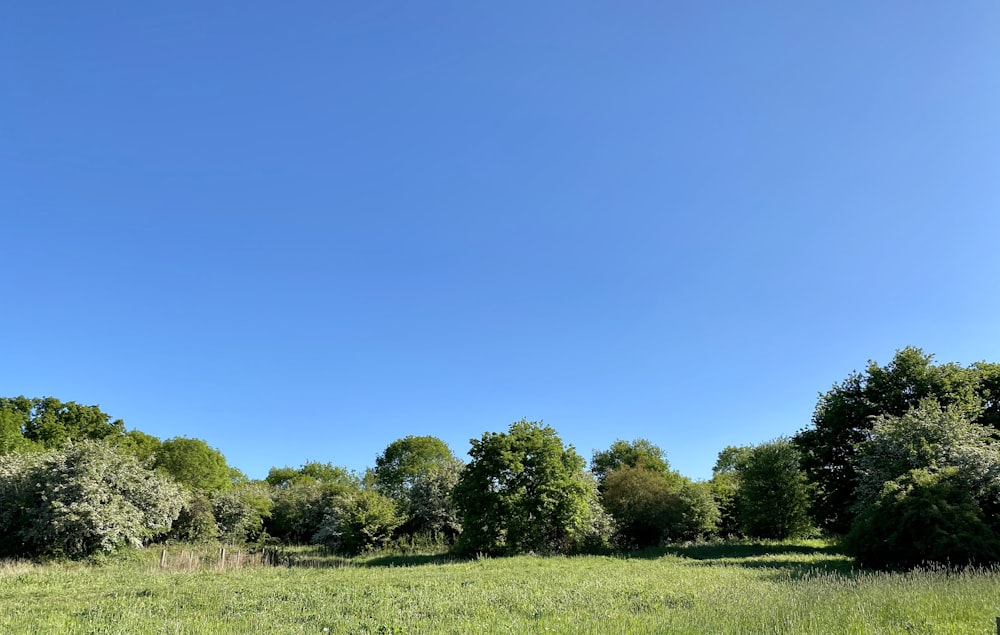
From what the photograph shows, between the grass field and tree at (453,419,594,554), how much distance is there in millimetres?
10810

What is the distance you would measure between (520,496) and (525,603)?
749 inches

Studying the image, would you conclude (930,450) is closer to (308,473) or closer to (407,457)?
(407,457)

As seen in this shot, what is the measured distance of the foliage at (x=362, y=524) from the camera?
35.5 m

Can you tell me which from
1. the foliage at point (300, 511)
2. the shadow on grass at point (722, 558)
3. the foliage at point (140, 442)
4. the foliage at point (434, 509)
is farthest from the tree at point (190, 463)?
the shadow on grass at point (722, 558)

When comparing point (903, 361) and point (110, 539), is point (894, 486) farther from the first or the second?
point (110, 539)

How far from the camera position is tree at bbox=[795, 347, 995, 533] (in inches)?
1136

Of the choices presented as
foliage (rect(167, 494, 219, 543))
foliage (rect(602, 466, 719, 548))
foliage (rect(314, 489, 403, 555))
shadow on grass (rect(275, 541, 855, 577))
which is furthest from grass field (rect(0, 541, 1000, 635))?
foliage (rect(167, 494, 219, 543))

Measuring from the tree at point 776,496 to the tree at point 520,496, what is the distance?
15709 millimetres

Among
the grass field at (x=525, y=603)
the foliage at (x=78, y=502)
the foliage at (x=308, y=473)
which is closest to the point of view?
the grass field at (x=525, y=603)

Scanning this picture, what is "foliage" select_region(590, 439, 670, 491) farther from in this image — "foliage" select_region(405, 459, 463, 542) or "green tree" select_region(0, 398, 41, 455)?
"green tree" select_region(0, 398, 41, 455)

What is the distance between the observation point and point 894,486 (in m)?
19.4

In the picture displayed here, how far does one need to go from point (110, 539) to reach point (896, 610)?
34.8 meters

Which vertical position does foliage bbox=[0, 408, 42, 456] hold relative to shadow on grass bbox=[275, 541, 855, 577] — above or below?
above

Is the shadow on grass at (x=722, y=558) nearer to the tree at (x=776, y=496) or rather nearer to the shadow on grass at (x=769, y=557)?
the shadow on grass at (x=769, y=557)
